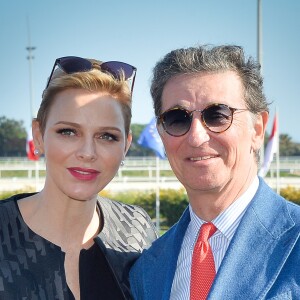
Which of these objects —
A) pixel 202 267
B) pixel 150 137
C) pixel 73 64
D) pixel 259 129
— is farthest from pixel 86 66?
pixel 150 137

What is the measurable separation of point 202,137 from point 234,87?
0.31 meters

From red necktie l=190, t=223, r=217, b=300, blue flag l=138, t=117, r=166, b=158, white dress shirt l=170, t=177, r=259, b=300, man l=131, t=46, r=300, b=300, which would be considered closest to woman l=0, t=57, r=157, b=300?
man l=131, t=46, r=300, b=300

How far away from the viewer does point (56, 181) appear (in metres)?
3.41

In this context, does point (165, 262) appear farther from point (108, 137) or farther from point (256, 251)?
point (108, 137)

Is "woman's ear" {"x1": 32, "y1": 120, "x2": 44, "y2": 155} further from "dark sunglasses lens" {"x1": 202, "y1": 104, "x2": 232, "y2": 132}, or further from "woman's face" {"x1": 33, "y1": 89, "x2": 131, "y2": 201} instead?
"dark sunglasses lens" {"x1": 202, "y1": 104, "x2": 232, "y2": 132}

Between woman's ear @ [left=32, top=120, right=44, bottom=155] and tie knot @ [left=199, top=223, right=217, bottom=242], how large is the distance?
1.17 metres

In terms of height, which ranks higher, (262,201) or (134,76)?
(134,76)

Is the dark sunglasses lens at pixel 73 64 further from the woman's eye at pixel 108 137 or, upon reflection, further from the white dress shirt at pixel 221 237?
the white dress shirt at pixel 221 237

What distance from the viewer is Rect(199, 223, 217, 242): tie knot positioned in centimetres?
290

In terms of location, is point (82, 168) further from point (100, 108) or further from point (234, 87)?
point (234, 87)

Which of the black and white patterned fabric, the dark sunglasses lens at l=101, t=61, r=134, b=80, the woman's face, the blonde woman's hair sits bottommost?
the black and white patterned fabric

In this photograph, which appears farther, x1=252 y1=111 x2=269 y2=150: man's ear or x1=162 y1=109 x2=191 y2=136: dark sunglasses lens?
x1=252 y1=111 x2=269 y2=150: man's ear

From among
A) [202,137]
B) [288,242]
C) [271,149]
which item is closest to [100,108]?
[202,137]

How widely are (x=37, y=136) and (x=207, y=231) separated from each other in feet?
4.21
